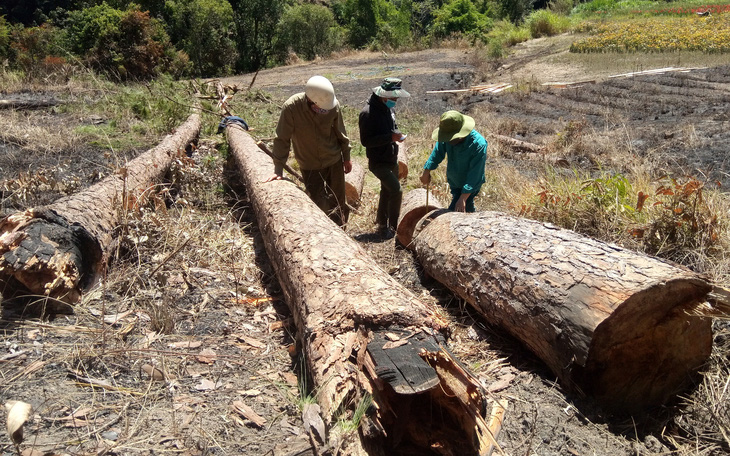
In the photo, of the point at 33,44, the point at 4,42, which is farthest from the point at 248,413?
the point at 4,42

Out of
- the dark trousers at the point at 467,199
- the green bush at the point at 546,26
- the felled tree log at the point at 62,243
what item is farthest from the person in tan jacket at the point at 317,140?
the green bush at the point at 546,26

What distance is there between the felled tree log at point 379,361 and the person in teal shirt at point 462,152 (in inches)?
69.6

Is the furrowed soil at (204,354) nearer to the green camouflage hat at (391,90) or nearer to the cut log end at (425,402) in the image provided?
the cut log end at (425,402)

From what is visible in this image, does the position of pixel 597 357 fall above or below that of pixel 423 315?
below

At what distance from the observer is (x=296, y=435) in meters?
2.46

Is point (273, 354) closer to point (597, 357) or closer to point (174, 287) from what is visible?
point (174, 287)

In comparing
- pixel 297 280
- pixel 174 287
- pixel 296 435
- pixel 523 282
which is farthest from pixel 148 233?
pixel 523 282

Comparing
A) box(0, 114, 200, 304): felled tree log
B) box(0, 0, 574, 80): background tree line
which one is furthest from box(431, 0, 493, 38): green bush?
box(0, 114, 200, 304): felled tree log

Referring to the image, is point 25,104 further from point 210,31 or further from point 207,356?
point 210,31

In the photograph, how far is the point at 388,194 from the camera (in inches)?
228

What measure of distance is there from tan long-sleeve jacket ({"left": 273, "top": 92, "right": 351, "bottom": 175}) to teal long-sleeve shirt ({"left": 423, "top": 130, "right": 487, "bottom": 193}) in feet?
3.35

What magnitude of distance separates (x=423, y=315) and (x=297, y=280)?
1.00m

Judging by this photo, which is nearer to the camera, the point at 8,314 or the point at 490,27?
the point at 8,314

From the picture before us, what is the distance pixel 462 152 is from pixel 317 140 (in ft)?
4.85
